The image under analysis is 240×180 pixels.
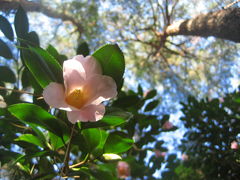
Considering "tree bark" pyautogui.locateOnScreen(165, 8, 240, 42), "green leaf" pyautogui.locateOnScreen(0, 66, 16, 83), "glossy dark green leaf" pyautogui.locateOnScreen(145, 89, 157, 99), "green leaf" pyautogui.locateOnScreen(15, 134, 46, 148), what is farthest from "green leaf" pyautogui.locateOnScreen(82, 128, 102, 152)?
"tree bark" pyautogui.locateOnScreen(165, 8, 240, 42)

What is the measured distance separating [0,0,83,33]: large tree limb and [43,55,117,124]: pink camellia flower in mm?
794

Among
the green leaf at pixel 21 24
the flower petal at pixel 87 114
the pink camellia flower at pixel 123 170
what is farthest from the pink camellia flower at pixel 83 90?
the pink camellia flower at pixel 123 170

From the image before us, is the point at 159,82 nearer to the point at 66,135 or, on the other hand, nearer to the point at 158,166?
the point at 158,166

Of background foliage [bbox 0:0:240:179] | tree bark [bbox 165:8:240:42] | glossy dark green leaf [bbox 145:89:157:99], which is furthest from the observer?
glossy dark green leaf [bbox 145:89:157:99]

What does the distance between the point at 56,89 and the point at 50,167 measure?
470 mm

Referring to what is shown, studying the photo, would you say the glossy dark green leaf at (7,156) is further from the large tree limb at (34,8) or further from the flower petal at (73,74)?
the large tree limb at (34,8)

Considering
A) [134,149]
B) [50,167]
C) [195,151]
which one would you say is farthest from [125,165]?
[50,167]

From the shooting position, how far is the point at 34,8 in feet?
4.93

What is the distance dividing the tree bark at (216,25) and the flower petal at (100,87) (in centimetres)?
75

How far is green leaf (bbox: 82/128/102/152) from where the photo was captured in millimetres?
683

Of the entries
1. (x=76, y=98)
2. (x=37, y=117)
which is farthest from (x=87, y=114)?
(x=37, y=117)

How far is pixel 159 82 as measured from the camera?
2.78 meters

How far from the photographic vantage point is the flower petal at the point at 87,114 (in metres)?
0.50

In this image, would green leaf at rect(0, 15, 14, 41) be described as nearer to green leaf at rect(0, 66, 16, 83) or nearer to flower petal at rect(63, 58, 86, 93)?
green leaf at rect(0, 66, 16, 83)
